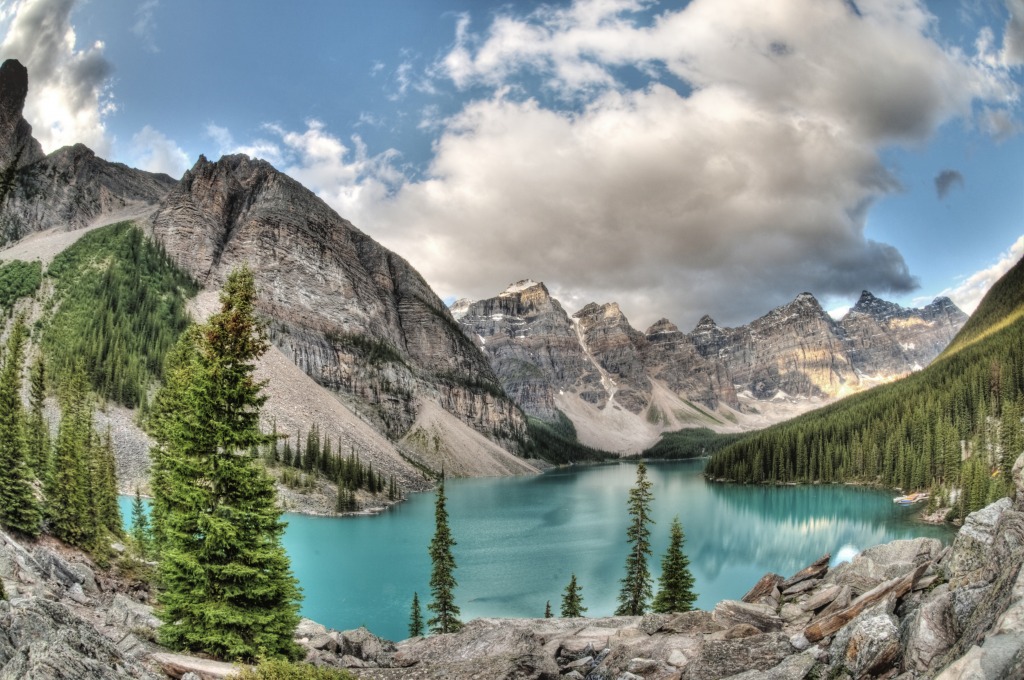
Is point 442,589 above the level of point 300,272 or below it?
below

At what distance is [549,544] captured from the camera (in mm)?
66312

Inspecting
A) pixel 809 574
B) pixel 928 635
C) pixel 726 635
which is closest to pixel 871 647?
pixel 928 635

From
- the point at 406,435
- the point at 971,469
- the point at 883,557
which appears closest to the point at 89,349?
the point at 406,435

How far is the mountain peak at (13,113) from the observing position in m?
169

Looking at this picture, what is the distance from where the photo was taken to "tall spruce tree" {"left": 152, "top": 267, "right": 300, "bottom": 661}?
15.9m

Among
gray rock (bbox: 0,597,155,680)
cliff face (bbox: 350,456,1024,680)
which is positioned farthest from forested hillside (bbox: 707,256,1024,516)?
gray rock (bbox: 0,597,155,680)

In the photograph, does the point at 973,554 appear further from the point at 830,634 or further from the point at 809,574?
the point at 809,574

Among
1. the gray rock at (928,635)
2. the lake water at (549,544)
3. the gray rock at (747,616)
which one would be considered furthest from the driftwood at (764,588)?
the lake water at (549,544)

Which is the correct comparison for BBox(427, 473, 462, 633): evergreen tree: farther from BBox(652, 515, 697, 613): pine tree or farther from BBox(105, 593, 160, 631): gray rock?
BBox(105, 593, 160, 631): gray rock

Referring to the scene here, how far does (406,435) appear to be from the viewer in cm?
16375

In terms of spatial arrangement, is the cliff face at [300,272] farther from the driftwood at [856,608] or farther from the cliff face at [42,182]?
the driftwood at [856,608]

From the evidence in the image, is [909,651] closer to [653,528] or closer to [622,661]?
[622,661]

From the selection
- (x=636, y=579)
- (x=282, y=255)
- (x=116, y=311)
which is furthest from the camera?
(x=282, y=255)

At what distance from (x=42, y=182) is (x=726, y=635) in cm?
21872
